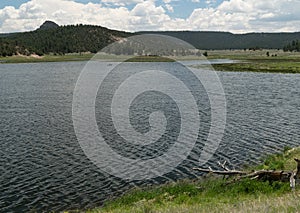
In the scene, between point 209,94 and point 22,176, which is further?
point 209,94

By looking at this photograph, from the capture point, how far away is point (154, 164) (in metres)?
26.2

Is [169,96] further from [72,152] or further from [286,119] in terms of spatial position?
[72,152]

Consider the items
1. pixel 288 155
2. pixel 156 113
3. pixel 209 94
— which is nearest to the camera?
pixel 288 155

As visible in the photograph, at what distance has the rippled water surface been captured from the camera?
69.1ft

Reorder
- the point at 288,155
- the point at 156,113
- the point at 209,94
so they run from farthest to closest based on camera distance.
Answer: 1. the point at 209,94
2. the point at 156,113
3. the point at 288,155

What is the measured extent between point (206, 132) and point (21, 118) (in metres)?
20.7

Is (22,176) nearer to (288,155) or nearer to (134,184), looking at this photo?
(134,184)

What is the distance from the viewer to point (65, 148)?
98.9 ft

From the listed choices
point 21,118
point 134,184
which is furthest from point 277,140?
point 21,118

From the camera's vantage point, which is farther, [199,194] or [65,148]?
[65,148]

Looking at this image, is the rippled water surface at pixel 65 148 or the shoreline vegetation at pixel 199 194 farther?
the rippled water surface at pixel 65 148

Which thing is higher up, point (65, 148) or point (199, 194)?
point (199, 194)

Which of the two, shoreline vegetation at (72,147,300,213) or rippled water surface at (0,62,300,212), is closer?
shoreline vegetation at (72,147,300,213)

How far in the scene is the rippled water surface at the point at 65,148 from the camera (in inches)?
829
